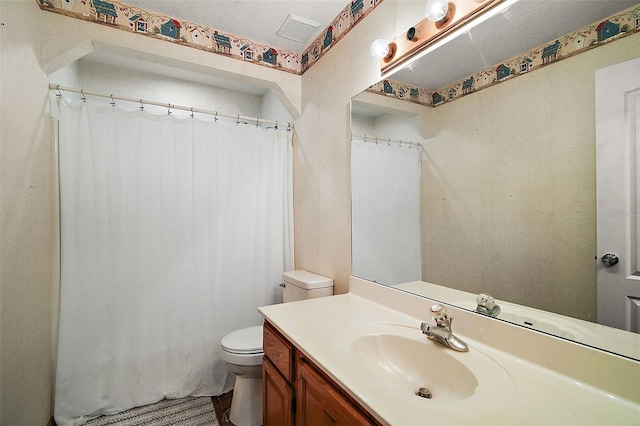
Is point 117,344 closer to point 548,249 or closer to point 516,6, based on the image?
point 548,249

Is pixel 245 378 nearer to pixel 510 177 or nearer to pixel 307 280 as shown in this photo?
pixel 307 280

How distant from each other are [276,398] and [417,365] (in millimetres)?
629

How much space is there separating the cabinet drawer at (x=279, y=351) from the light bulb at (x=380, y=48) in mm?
1407

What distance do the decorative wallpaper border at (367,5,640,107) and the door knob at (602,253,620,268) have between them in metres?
0.56

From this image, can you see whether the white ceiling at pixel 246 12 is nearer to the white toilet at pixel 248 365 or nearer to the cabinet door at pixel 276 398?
the white toilet at pixel 248 365

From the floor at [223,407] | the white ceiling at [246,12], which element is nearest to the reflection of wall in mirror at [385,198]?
the white ceiling at [246,12]

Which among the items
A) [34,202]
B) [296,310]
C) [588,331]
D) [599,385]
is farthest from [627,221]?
[34,202]

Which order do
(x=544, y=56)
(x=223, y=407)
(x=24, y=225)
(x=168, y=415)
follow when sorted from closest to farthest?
(x=544, y=56), (x=24, y=225), (x=168, y=415), (x=223, y=407)

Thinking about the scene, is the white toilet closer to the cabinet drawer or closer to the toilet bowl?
the toilet bowl

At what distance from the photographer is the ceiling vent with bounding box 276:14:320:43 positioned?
188cm

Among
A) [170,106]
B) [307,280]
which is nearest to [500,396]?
[307,280]

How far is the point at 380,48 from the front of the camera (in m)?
1.43

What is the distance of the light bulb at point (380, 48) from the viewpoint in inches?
55.9

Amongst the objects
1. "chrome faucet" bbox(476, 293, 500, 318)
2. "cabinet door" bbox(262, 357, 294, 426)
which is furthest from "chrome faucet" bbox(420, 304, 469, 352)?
"cabinet door" bbox(262, 357, 294, 426)
